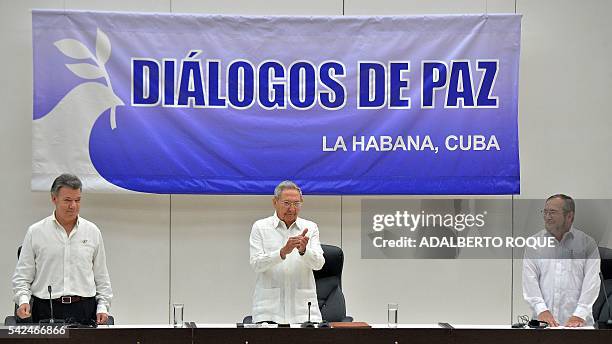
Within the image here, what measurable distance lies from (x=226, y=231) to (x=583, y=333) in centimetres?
290

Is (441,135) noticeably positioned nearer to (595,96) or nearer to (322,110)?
(322,110)

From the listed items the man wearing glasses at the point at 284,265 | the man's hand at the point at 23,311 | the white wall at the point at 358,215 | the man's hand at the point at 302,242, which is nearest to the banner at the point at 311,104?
the white wall at the point at 358,215

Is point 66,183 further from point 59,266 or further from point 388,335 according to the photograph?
point 388,335

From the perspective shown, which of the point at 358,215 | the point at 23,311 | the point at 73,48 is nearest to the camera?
the point at 23,311

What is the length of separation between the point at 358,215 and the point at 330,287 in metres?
1.15

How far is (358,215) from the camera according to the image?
20.0ft

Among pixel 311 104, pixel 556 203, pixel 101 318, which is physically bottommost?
pixel 101 318

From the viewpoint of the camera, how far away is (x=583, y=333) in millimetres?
3873

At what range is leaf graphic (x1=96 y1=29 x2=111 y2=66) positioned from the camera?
18.9 feet

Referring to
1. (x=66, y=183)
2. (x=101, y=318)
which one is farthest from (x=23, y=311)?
(x=66, y=183)

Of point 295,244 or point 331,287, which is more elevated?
point 295,244

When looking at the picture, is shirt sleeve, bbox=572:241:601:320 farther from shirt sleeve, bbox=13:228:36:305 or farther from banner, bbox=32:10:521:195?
shirt sleeve, bbox=13:228:36:305

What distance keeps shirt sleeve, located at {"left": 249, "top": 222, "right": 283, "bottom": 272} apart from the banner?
104 cm

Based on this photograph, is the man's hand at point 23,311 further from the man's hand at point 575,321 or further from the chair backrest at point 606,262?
the chair backrest at point 606,262
